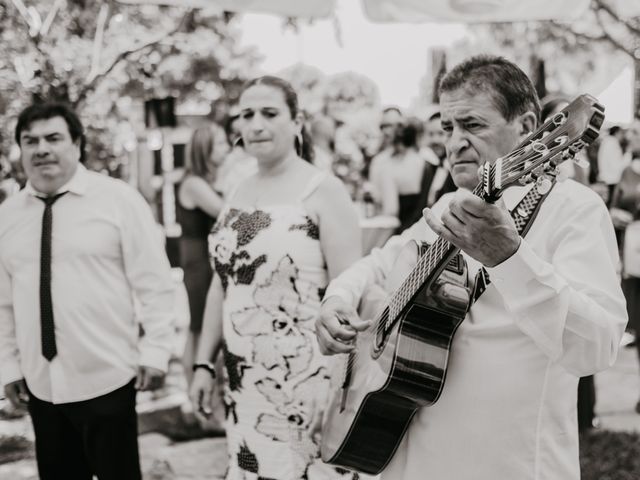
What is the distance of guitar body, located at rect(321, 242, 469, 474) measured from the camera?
1.85 meters

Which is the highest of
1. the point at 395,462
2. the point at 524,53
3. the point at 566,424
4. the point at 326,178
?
the point at 524,53

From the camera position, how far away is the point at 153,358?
3.29 meters

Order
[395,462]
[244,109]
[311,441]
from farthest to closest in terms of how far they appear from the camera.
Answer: [244,109] → [311,441] → [395,462]

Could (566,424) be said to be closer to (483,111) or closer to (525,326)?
(525,326)

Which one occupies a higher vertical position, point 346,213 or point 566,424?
point 346,213

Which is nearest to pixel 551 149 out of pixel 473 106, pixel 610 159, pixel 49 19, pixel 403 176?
pixel 473 106

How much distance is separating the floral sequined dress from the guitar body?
48 cm

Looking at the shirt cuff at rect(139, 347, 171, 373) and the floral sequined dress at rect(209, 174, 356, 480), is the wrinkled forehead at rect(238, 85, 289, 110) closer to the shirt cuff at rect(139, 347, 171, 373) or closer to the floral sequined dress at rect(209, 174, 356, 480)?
the floral sequined dress at rect(209, 174, 356, 480)

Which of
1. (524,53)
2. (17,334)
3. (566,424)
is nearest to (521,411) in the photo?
(566,424)

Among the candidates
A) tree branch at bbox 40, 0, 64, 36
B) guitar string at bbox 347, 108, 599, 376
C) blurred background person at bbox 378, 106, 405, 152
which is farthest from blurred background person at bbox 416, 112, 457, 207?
guitar string at bbox 347, 108, 599, 376

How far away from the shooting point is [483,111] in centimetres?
187

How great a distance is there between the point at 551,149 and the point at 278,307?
5.56ft

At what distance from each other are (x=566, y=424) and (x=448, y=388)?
29 cm

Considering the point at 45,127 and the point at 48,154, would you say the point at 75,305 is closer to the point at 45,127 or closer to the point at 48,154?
the point at 48,154
